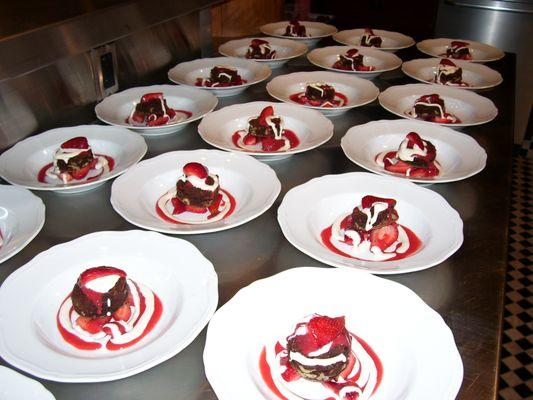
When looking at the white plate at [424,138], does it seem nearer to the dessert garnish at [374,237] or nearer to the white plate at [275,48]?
the dessert garnish at [374,237]

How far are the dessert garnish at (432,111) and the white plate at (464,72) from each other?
1.75 ft

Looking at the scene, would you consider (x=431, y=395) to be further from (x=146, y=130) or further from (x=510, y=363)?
(x=510, y=363)

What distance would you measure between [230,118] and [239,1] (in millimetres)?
2428

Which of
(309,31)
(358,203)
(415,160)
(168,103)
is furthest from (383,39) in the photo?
(358,203)

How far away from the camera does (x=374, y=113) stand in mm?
2668

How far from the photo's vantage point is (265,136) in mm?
2250

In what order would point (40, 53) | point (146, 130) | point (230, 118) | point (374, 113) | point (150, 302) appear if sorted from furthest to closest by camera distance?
point (374, 113)
point (230, 118)
point (146, 130)
point (40, 53)
point (150, 302)

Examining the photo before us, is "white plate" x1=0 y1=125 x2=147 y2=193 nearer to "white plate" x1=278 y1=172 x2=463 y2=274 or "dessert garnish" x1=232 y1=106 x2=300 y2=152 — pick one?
"dessert garnish" x1=232 y1=106 x2=300 y2=152

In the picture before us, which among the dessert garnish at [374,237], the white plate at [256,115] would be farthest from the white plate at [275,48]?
the dessert garnish at [374,237]

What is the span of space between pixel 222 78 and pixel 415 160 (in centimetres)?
124

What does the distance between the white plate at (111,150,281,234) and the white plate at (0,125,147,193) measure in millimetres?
92

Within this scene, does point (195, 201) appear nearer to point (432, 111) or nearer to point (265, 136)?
point (265, 136)

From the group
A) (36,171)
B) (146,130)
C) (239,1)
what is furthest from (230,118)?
(239,1)

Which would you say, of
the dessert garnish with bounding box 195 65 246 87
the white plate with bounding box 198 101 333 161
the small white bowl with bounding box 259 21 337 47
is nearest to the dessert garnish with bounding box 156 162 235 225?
the white plate with bounding box 198 101 333 161
